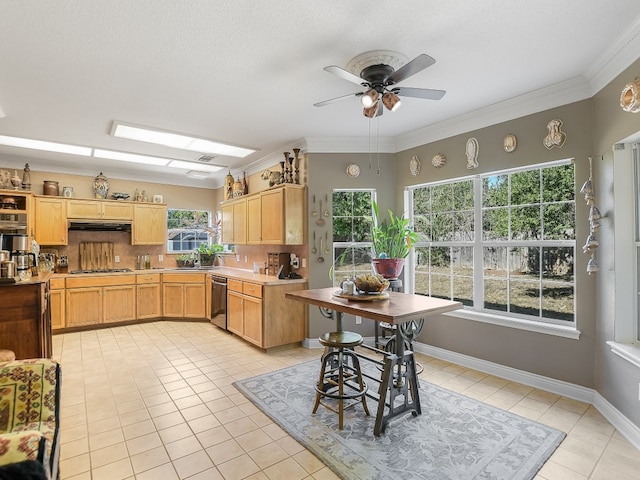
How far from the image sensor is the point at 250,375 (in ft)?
11.7

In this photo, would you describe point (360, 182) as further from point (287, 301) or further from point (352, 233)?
point (287, 301)

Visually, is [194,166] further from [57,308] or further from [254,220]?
[57,308]

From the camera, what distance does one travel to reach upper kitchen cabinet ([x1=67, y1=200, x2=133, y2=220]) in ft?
18.0

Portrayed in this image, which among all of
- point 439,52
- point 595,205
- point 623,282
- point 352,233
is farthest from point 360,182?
point 623,282

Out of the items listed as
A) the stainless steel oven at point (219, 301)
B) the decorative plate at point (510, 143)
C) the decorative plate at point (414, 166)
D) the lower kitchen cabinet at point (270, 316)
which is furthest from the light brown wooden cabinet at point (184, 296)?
the decorative plate at point (510, 143)

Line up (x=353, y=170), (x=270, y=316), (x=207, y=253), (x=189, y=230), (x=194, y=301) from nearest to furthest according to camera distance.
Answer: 1. (x=270, y=316)
2. (x=353, y=170)
3. (x=194, y=301)
4. (x=207, y=253)
5. (x=189, y=230)

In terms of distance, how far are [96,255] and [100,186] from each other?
1.20 m

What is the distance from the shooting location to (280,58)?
2504 mm

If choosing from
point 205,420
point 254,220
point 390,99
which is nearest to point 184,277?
point 254,220

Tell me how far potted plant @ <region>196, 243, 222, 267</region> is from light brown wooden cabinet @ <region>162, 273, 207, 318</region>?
0.68 meters

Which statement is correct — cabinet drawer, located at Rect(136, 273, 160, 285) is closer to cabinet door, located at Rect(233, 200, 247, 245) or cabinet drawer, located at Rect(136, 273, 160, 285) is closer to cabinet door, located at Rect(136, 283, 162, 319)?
cabinet door, located at Rect(136, 283, 162, 319)

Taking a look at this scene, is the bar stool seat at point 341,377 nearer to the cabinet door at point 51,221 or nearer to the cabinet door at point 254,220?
the cabinet door at point 254,220

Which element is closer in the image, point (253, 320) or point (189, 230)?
point (253, 320)

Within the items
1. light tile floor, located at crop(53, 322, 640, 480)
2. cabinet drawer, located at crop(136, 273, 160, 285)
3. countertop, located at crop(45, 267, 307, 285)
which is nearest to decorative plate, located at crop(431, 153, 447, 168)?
countertop, located at crop(45, 267, 307, 285)
